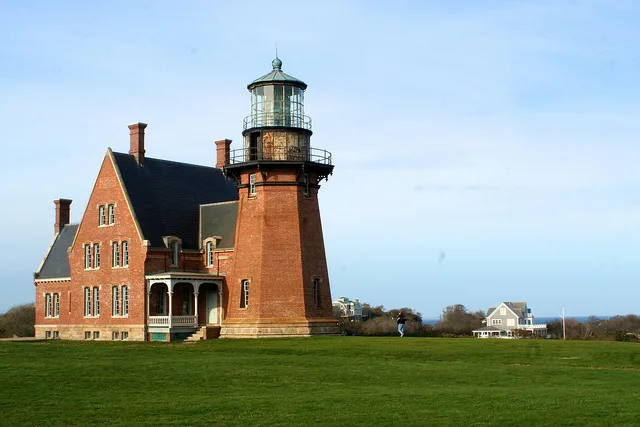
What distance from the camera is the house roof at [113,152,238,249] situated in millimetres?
45500

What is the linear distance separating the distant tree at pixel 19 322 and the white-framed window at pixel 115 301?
60.4ft

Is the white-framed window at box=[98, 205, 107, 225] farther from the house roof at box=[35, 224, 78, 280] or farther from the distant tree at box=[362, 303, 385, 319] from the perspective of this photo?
the distant tree at box=[362, 303, 385, 319]

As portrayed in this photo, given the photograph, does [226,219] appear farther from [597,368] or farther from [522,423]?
[522,423]

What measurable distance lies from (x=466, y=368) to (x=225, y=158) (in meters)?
32.1

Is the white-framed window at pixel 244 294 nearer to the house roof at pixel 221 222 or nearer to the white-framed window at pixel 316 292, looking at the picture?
the house roof at pixel 221 222

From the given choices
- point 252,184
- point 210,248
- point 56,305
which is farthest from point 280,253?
point 56,305

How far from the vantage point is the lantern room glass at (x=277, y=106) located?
41.5 m

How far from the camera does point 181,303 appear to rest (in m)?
45.4

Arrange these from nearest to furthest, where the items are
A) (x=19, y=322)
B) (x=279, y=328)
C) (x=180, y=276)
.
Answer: (x=279, y=328) < (x=180, y=276) < (x=19, y=322)

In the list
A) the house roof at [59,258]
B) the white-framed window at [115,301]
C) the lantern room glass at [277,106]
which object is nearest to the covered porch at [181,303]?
the white-framed window at [115,301]

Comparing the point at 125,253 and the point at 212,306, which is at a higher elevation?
the point at 125,253

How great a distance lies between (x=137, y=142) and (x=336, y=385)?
3008 centimetres

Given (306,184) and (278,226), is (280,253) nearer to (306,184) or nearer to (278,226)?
(278,226)

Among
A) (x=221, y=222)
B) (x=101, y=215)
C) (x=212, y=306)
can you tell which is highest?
(x=101, y=215)
